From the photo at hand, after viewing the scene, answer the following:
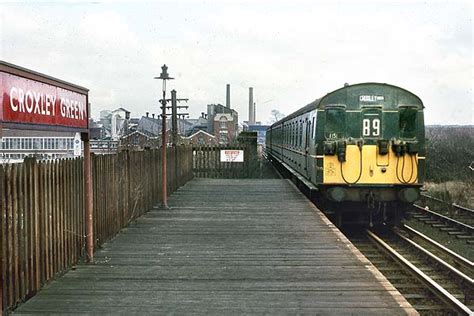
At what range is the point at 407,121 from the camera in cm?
1306

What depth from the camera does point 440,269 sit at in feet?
32.7

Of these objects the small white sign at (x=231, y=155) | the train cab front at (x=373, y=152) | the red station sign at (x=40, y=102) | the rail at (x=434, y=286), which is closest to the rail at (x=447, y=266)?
the rail at (x=434, y=286)

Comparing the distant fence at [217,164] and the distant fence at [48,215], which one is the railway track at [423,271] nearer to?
the distant fence at [48,215]

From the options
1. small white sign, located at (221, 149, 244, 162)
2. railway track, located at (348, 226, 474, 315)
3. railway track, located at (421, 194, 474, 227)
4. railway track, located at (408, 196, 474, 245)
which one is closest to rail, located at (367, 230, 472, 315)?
railway track, located at (348, 226, 474, 315)

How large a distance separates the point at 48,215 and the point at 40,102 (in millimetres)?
1396

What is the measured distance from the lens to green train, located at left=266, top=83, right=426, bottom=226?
1286 cm

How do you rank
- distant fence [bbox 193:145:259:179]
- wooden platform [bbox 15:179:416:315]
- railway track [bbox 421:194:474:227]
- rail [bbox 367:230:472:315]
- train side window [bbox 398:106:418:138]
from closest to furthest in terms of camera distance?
wooden platform [bbox 15:179:416:315], rail [bbox 367:230:472:315], train side window [bbox 398:106:418:138], railway track [bbox 421:194:474:227], distant fence [bbox 193:145:259:179]

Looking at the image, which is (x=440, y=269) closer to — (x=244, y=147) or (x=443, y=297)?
(x=443, y=297)

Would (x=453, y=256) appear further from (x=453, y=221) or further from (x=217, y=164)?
(x=217, y=164)

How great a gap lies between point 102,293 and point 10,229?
1275mm

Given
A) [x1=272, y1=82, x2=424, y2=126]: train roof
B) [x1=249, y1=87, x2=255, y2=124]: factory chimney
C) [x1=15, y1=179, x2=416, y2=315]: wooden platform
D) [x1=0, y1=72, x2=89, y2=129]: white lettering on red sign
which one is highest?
[x1=249, y1=87, x2=255, y2=124]: factory chimney

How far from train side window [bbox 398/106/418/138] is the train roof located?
0.16 m

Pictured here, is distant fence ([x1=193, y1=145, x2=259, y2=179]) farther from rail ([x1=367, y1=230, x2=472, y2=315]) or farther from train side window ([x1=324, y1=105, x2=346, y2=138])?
rail ([x1=367, y1=230, x2=472, y2=315])

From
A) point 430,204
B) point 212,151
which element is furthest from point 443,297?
point 212,151
